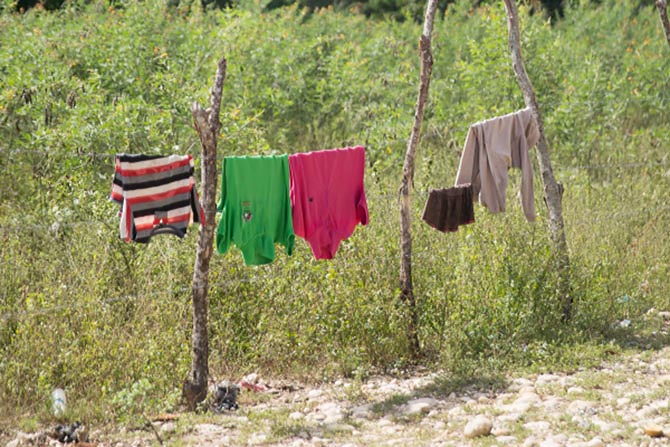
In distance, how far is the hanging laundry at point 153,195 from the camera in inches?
192

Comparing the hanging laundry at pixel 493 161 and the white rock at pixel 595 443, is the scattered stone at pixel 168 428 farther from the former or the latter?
the hanging laundry at pixel 493 161

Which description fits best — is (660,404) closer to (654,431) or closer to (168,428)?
(654,431)

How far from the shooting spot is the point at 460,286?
6.33 m

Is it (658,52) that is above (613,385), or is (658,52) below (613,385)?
above

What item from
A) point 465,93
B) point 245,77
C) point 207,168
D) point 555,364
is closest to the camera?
point 207,168

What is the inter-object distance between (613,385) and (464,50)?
9156 millimetres

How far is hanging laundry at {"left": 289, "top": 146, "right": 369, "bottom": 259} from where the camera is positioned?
530cm

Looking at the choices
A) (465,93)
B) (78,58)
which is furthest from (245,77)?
(465,93)

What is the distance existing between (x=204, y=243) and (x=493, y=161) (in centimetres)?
200

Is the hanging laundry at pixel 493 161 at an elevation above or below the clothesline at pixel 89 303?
above

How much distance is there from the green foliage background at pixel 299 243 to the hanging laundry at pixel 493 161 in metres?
0.60

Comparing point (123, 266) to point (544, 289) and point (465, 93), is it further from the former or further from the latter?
point (465, 93)

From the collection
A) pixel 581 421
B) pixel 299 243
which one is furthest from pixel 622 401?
pixel 299 243

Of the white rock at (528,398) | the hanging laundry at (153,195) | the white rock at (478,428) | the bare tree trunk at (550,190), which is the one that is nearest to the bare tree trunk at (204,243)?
the hanging laundry at (153,195)
